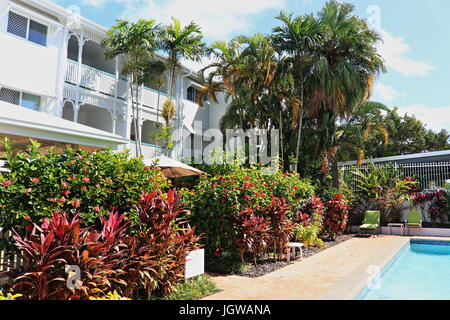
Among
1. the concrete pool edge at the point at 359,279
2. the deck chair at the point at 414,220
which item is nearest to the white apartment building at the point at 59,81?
the concrete pool edge at the point at 359,279

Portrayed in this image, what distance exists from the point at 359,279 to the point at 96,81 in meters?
14.8

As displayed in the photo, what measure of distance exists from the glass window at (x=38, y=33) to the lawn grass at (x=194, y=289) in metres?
12.8

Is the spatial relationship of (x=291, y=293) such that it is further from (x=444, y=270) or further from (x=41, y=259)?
(x=444, y=270)

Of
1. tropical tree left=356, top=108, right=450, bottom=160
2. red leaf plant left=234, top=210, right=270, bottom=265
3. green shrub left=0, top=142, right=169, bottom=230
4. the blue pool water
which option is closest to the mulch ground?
red leaf plant left=234, top=210, right=270, bottom=265

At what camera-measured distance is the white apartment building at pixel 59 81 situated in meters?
8.91

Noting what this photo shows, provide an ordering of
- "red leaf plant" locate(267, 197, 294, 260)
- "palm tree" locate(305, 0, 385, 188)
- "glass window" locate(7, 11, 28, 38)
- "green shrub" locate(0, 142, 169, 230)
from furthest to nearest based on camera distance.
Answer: "palm tree" locate(305, 0, 385, 188)
"glass window" locate(7, 11, 28, 38)
"red leaf plant" locate(267, 197, 294, 260)
"green shrub" locate(0, 142, 169, 230)

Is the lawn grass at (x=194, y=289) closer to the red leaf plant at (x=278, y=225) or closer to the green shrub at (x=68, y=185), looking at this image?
the green shrub at (x=68, y=185)

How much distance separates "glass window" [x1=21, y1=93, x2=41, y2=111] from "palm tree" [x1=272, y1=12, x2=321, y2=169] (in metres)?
11.9

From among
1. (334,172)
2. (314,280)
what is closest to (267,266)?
(314,280)

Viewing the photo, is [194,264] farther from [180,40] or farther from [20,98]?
[180,40]

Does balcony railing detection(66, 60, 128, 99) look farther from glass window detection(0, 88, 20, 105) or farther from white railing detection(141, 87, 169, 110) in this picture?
glass window detection(0, 88, 20, 105)

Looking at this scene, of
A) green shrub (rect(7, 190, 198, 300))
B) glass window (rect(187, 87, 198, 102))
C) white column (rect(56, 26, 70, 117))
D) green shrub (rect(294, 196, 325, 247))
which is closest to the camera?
green shrub (rect(7, 190, 198, 300))

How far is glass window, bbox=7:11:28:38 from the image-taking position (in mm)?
13263
